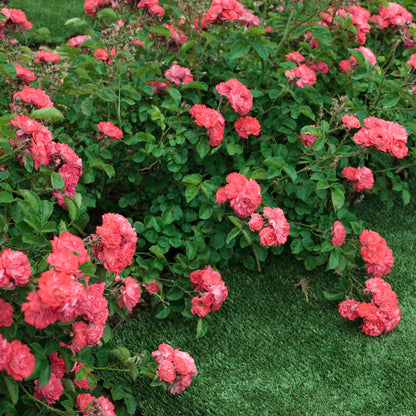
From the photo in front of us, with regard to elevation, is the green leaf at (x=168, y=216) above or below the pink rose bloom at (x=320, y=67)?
below

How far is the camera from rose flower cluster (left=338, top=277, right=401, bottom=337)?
2.21 meters

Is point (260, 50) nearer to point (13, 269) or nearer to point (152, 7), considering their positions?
point (152, 7)

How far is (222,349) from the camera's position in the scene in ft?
7.20

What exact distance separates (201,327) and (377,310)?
2.43 ft

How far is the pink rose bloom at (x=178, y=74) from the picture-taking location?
2365 millimetres

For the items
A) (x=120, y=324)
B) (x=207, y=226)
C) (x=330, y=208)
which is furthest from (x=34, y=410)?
(x=330, y=208)

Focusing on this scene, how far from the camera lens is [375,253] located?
2264 mm

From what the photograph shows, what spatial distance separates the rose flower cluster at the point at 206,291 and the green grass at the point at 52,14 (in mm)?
2965

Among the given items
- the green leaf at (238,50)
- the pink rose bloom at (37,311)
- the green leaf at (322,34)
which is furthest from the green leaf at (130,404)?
the green leaf at (322,34)

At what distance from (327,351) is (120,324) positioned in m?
0.88

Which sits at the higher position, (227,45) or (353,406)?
(227,45)

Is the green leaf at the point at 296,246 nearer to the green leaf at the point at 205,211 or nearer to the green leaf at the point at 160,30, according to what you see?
the green leaf at the point at 205,211

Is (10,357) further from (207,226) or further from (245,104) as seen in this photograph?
(245,104)

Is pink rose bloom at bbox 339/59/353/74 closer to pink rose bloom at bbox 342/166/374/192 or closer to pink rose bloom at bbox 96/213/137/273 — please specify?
pink rose bloom at bbox 342/166/374/192
